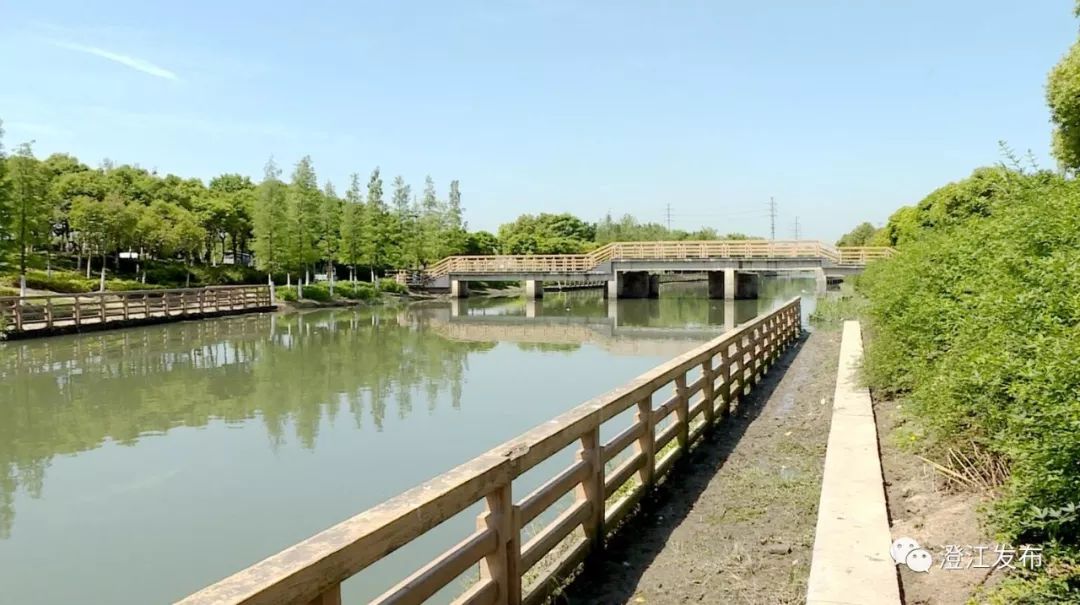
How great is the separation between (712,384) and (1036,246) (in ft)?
13.3

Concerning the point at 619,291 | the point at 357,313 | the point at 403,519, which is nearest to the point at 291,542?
the point at 403,519

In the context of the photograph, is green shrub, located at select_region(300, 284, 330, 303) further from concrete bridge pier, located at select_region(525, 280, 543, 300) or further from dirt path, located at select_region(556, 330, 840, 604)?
dirt path, located at select_region(556, 330, 840, 604)

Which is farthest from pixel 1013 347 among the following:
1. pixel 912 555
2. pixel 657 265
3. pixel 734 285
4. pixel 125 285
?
pixel 657 265

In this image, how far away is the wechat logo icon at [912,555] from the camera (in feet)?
13.2

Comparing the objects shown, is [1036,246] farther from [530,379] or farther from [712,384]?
[530,379]

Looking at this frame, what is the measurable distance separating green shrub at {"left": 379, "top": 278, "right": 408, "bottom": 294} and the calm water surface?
2844cm

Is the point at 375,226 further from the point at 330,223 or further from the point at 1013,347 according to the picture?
the point at 1013,347

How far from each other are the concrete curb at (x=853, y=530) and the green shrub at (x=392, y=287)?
48.6 metres

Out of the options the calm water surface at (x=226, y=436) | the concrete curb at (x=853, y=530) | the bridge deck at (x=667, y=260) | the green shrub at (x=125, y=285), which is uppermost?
the bridge deck at (x=667, y=260)

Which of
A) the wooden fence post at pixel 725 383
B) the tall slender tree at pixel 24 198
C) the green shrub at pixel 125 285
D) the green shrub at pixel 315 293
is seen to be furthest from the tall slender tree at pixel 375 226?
the wooden fence post at pixel 725 383

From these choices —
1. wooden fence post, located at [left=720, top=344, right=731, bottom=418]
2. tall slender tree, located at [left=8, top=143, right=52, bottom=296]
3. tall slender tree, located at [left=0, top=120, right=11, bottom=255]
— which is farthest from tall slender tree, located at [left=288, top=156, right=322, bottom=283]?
wooden fence post, located at [left=720, top=344, right=731, bottom=418]

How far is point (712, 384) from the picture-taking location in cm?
850

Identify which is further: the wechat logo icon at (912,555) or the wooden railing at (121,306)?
the wooden railing at (121,306)

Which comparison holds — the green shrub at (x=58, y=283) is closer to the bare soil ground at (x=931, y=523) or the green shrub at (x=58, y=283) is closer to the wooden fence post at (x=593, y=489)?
the wooden fence post at (x=593, y=489)
